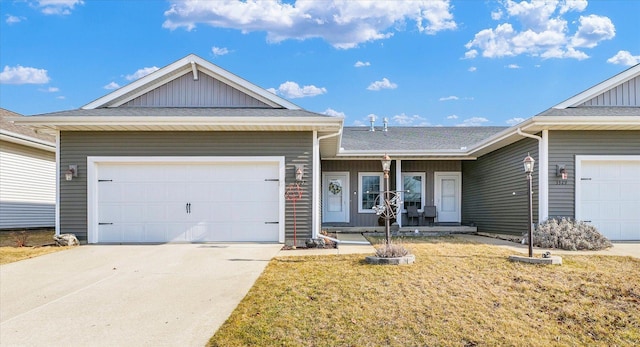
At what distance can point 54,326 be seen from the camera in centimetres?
469

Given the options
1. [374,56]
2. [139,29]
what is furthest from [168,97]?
[374,56]

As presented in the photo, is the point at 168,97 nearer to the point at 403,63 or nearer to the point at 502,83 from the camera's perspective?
the point at 403,63

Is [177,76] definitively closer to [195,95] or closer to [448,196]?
[195,95]

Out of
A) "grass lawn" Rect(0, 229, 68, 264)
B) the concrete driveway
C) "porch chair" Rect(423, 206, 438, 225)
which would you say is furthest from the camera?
"porch chair" Rect(423, 206, 438, 225)

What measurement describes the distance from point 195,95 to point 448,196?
30.3 ft

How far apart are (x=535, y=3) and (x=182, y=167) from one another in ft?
34.2

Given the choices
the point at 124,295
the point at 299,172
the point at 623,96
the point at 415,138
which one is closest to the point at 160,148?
the point at 299,172

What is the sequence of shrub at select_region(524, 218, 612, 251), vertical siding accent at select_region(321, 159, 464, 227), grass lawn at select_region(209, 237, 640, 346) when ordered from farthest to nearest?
vertical siding accent at select_region(321, 159, 464, 227), shrub at select_region(524, 218, 612, 251), grass lawn at select_region(209, 237, 640, 346)

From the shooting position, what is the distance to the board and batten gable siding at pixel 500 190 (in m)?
11.2

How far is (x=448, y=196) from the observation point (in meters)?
15.8

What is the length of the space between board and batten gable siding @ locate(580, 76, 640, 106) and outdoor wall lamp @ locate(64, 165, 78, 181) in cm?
1207

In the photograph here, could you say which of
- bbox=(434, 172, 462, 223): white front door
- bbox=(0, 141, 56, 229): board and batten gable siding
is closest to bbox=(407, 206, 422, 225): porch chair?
bbox=(434, 172, 462, 223): white front door

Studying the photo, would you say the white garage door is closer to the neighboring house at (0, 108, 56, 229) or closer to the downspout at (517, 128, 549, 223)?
the neighboring house at (0, 108, 56, 229)

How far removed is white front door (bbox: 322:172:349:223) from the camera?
1540 centimetres
